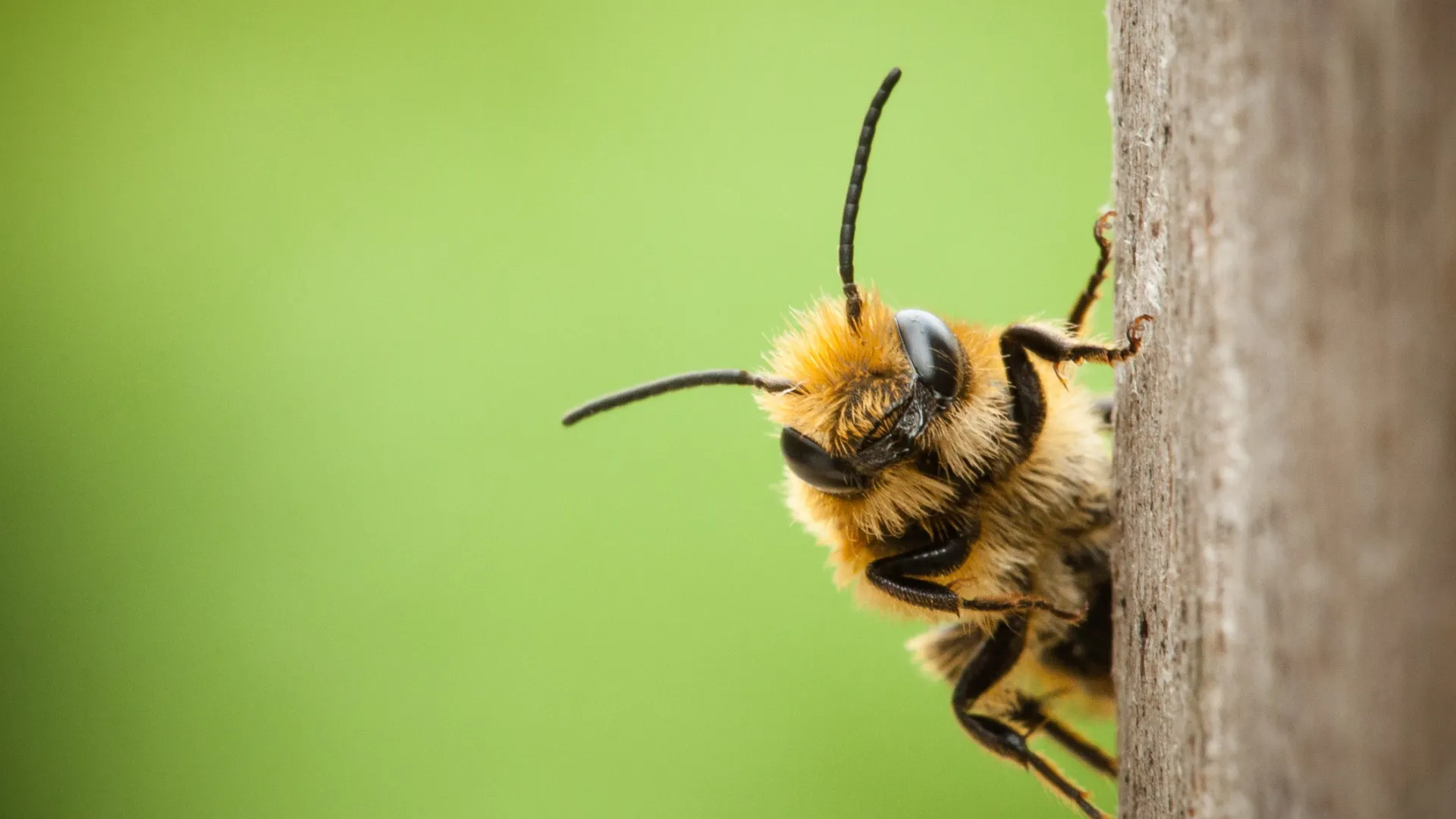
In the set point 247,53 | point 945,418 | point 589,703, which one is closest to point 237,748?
point 589,703

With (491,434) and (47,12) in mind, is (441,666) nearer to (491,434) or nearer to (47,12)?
(491,434)

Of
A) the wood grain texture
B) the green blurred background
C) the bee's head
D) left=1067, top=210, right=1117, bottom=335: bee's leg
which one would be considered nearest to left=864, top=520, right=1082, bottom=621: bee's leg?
the bee's head

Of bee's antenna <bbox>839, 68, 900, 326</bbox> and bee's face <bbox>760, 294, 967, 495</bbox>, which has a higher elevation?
bee's antenna <bbox>839, 68, 900, 326</bbox>

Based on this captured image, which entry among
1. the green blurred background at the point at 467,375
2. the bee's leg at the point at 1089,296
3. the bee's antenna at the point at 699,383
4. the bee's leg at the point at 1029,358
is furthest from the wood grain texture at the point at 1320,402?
the green blurred background at the point at 467,375

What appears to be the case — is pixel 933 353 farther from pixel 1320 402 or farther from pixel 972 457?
pixel 1320 402

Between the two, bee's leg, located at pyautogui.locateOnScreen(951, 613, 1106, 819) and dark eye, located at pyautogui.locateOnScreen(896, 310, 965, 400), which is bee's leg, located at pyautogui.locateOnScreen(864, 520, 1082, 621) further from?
dark eye, located at pyautogui.locateOnScreen(896, 310, 965, 400)

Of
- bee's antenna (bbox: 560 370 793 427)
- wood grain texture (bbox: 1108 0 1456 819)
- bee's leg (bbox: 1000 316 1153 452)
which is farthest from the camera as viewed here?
bee's antenna (bbox: 560 370 793 427)

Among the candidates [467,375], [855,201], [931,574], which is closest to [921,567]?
[931,574]
